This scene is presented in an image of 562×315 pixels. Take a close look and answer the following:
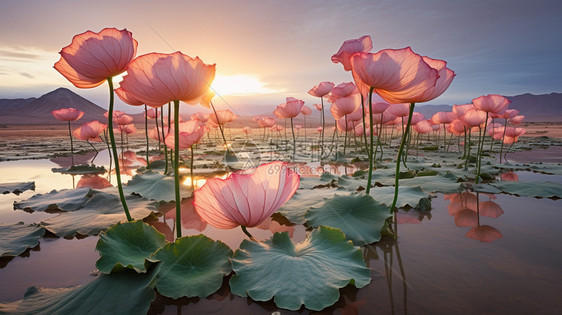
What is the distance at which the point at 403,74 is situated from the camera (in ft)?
3.35

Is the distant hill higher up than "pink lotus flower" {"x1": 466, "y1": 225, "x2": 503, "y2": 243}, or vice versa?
the distant hill

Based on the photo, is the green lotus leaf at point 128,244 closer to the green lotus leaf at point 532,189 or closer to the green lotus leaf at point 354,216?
the green lotus leaf at point 354,216

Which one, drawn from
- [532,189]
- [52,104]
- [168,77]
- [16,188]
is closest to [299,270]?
[168,77]

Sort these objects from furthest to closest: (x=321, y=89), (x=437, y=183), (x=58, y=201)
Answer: (x=321, y=89)
(x=437, y=183)
(x=58, y=201)

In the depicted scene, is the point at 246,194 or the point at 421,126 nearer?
the point at 246,194

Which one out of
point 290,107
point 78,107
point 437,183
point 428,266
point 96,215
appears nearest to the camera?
point 428,266

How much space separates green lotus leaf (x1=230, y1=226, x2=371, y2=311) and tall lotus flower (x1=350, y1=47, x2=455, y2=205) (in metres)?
0.59

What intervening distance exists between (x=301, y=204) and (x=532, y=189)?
1.65 meters

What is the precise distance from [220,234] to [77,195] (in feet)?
3.86

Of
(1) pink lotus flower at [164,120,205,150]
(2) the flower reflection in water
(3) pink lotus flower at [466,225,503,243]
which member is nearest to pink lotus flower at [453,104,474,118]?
(2) the flower reflection in water

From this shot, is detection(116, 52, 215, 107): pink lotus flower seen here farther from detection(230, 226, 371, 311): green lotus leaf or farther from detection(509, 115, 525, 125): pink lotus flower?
detection(509, 115, 525, 125): pink lotus flower

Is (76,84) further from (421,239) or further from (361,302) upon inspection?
(421,239)

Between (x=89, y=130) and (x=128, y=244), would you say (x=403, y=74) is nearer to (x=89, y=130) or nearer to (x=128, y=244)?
(x=128, y=244)

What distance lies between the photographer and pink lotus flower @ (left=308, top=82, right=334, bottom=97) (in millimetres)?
3463
